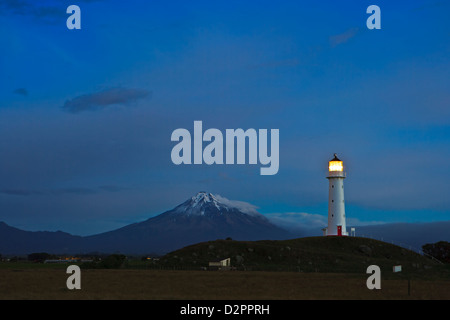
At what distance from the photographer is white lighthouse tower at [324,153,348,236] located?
347 ft

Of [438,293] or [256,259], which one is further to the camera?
[256,259]

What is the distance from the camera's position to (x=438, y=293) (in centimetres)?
4225

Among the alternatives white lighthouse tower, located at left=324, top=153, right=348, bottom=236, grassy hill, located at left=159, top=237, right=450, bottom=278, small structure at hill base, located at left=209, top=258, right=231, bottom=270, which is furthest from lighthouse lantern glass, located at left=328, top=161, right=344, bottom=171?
small structure at hill base, located at left=209, top=258, right=231, bottom=270

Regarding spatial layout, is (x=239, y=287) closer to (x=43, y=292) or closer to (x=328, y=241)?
(x=43, y=292)

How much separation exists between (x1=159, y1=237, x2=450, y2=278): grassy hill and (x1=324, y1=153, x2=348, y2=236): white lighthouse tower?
22.4 ft

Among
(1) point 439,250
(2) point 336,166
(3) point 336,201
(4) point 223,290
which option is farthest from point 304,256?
(4) point 223,290

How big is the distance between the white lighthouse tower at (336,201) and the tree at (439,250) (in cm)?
1868

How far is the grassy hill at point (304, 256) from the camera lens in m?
73.4

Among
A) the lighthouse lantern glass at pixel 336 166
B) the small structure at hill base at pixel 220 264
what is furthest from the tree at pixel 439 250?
the small structure at hill base at pixel 220 264

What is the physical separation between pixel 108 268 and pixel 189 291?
3834cm

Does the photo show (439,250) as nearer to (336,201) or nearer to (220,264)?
(336,201)

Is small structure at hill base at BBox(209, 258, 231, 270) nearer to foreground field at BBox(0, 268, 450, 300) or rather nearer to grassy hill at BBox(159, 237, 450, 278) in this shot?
grassy hill at BBox(159, 237, 450, 278)
